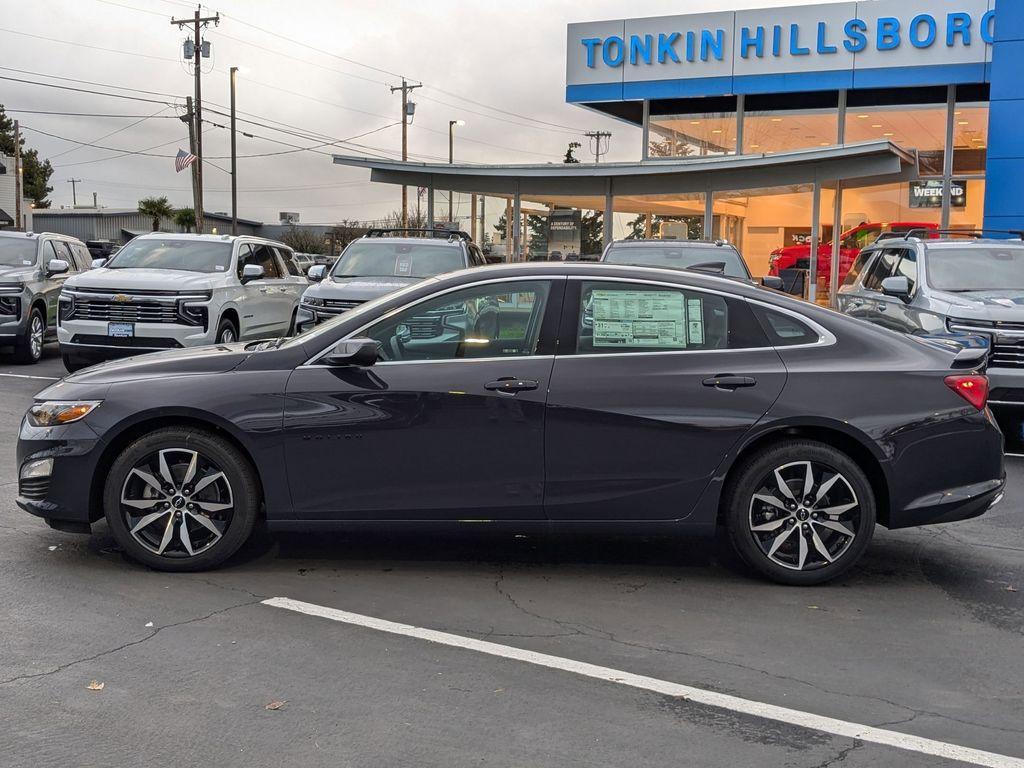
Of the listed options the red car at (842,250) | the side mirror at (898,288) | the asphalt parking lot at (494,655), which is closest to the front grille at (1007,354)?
the side mirror at (898,288)

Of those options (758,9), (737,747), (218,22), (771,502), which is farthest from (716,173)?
(218,22)

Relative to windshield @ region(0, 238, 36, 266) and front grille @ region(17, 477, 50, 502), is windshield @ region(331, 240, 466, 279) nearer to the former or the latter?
windshield @ region(0, 238, 36, 266)

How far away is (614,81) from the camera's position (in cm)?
2853

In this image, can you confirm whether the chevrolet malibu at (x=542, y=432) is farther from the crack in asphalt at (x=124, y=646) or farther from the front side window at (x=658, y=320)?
the crack in asphalt at (x=124, y=646)

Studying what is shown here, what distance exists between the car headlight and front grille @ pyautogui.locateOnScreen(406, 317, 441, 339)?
164cm

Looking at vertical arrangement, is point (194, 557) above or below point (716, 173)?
below

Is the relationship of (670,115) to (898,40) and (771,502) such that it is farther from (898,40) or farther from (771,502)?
(771,502)

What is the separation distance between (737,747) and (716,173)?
22.3m

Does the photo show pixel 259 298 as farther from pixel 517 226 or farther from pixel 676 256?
pixel 517 226

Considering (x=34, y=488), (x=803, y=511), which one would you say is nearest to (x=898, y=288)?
(x=803, y=511)

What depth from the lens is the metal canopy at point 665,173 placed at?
74.0ft

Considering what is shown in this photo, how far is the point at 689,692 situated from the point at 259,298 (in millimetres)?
11997

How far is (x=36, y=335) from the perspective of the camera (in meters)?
15.9

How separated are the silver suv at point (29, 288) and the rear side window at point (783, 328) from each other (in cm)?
1237
